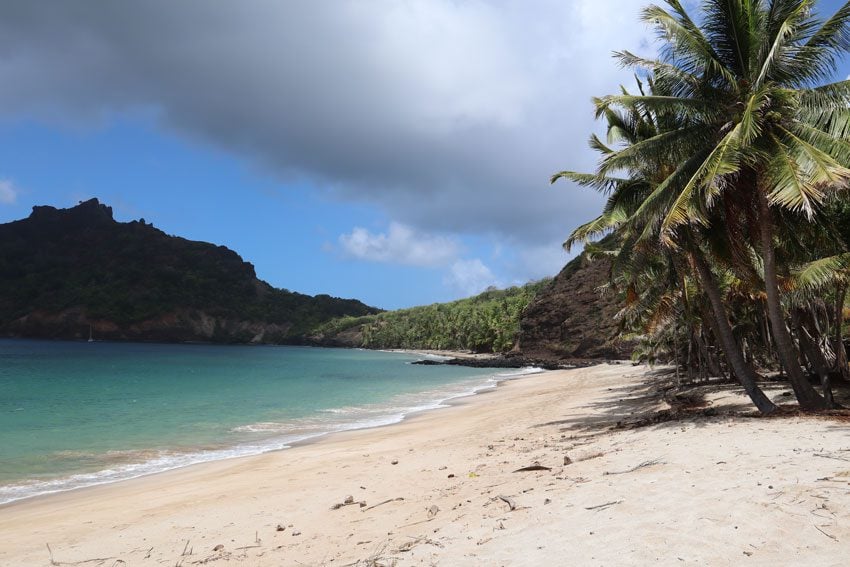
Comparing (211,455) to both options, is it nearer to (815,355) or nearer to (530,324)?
(815,355)

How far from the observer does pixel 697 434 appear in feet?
28.8

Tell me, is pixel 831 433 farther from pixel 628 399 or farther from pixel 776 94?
pixel 628 399

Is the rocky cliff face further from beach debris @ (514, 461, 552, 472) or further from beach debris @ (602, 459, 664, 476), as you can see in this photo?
beach debris @ (602, 459, 664, 476)

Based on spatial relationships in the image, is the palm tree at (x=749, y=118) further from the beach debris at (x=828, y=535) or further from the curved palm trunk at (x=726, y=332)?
the beach debris at (x=828, y=535)

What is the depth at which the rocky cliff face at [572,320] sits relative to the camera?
209 ft

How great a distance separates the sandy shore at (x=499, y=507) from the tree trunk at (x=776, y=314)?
1985 millimetres

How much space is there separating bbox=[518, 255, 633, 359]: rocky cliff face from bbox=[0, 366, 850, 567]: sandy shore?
52.4 metres

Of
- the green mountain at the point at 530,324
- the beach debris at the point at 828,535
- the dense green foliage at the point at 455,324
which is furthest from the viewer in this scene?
the dense green foliage at the point at 455,324

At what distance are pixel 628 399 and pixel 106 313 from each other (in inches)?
6246

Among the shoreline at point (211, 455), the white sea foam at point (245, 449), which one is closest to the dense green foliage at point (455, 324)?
the white sea foam at point (245, 449)

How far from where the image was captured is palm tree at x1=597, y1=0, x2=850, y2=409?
954 centimetres

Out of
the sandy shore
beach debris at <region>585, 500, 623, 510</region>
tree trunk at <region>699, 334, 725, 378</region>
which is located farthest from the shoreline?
tree trunk at <region>699, 334, 725, 378</region>

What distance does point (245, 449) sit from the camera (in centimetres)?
1476

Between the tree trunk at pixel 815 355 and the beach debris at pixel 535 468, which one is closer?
the beach debris at pixel 535 468
